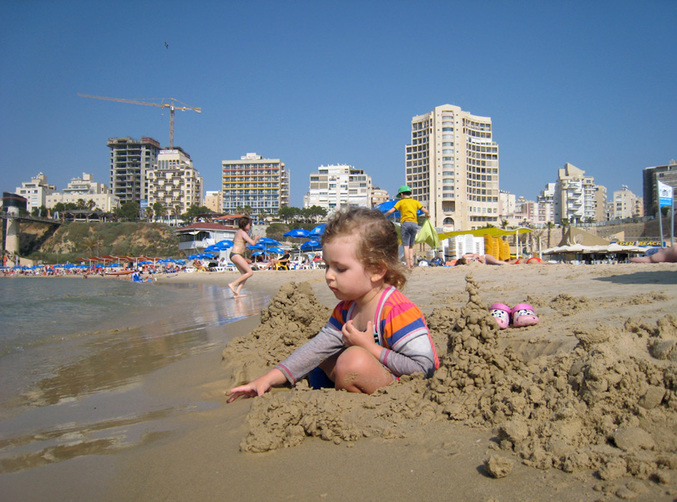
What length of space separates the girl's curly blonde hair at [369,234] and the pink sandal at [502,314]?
3.74 ft

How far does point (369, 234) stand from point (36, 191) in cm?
15578

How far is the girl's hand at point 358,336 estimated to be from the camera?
2092mm

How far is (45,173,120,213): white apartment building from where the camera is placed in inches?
4734

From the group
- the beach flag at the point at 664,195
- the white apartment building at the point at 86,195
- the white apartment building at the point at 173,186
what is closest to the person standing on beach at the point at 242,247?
the beach flag at the point at 664,195

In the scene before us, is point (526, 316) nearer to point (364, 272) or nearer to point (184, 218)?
point (364, 272)

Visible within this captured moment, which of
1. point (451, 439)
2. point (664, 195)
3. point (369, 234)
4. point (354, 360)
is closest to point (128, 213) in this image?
point (664, 195)

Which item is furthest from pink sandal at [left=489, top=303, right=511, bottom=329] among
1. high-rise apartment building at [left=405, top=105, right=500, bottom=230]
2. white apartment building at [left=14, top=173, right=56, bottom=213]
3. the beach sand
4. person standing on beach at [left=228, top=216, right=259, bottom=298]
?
white apartment building at [left=14, top=173, right=56, bottom=213]

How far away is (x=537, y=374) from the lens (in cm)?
181

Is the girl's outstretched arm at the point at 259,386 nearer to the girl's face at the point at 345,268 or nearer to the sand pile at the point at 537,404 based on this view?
the sand pile at the point at 537,404

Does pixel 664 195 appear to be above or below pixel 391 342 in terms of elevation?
above

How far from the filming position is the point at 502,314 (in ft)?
9.95

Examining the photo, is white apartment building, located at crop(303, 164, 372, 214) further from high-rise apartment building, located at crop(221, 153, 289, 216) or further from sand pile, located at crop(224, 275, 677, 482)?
sand pile, located at crop(224, 275, 677, 482)

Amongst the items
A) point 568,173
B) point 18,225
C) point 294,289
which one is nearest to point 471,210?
point 568,173

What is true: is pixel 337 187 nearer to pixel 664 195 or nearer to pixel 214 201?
pixel 214 201
